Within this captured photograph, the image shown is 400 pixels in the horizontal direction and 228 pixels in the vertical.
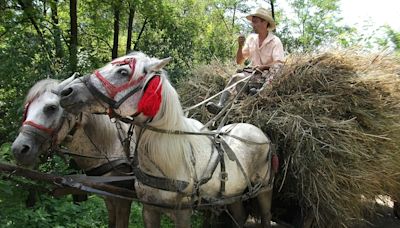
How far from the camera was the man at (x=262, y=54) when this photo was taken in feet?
14.4

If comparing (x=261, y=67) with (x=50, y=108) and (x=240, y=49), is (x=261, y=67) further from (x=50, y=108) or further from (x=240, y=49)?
(x=50, y=108)

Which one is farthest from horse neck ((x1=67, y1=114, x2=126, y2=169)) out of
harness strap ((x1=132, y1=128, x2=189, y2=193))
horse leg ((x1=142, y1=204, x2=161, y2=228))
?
harness strap ((x1=132, y1=128, x2=189, y2=193))

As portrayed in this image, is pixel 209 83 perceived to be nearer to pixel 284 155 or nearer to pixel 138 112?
pixel 284 155

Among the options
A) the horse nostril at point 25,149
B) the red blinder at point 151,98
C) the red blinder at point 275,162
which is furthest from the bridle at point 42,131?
the red blinder at point 275,162

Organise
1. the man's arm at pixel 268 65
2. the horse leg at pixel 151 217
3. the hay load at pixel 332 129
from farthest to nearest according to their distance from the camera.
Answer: the man's arm at pixel 268 65 → the hay load at pixel 332 129 → the horse leg at pixel 151 217

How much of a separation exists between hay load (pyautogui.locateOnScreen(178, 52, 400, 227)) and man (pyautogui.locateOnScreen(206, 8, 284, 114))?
0.15 m

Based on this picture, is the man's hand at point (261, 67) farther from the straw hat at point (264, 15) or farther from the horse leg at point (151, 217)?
the horse leg at point (151, 217)

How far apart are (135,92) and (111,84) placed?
0.16 m

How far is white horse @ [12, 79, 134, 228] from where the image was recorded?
3.06 m

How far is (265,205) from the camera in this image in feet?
13.4

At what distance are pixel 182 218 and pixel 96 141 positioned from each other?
1.11m

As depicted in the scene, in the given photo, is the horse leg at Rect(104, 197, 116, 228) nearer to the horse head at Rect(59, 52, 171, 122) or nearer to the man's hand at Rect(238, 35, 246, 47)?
the horse head at Rect(59, 52, 171, 122)

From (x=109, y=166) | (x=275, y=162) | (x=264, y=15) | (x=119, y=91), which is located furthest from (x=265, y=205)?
(x=119, y=91)

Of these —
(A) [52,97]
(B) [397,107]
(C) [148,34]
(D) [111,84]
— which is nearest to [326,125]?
(B) [397,107]
